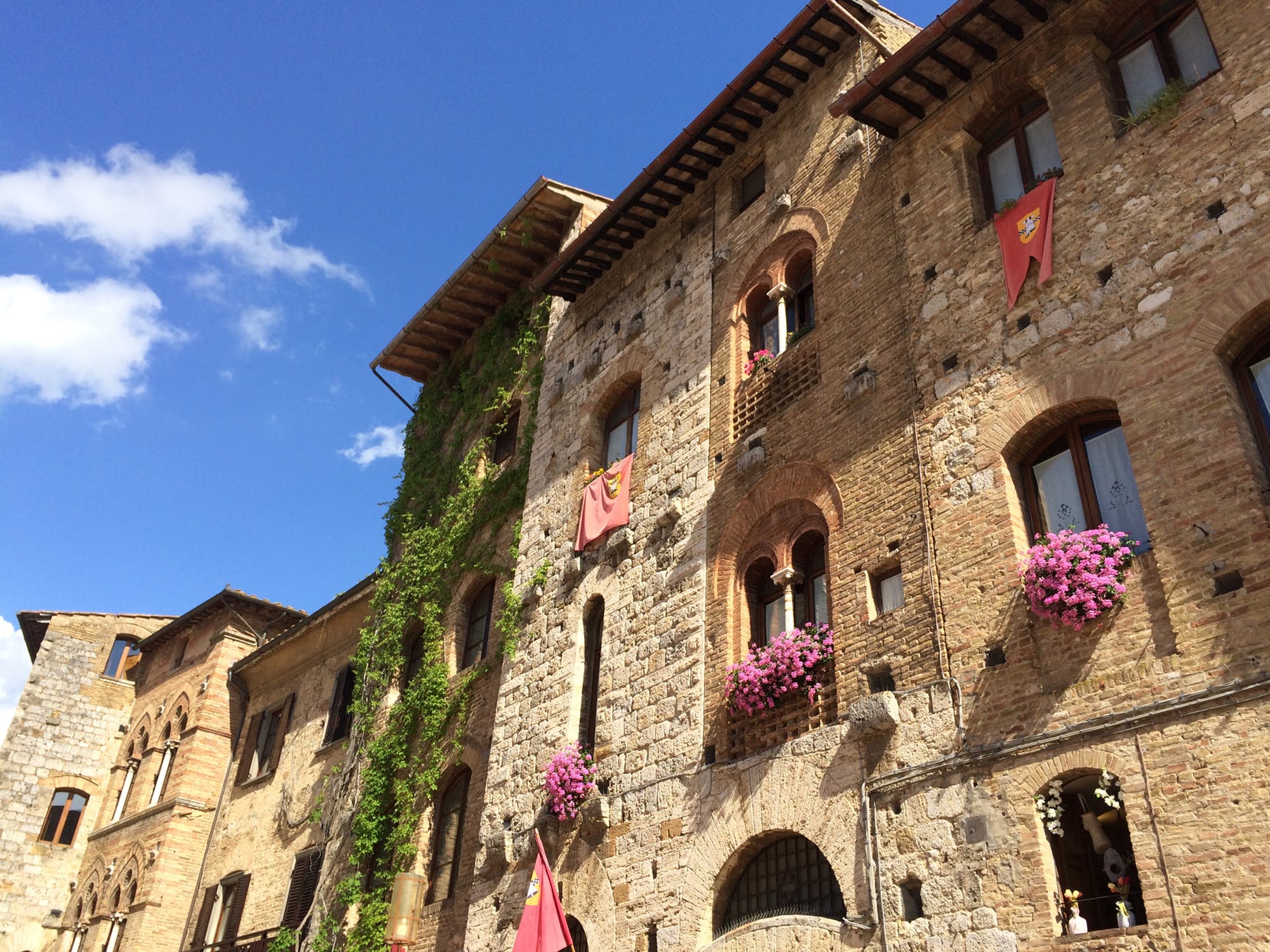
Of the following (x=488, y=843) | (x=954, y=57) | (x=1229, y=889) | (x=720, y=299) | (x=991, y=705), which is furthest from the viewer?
(x=720, y=299)

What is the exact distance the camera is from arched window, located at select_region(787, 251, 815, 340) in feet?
40.9

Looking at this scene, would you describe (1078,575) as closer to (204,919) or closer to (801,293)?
(801,293)

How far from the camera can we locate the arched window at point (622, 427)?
1466 centimetres

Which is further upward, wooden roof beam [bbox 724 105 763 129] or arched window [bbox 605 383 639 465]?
wooden roof beam [bbox 724 105 763 129]

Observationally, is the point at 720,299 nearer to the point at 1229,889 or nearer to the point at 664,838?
the point at 664,838

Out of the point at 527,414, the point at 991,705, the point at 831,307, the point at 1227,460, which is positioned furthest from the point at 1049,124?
the point at 527,414

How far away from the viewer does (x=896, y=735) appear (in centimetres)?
862

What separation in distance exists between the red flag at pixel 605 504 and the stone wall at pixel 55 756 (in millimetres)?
16899

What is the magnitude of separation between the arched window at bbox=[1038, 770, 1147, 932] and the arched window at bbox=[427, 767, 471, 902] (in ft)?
27.1

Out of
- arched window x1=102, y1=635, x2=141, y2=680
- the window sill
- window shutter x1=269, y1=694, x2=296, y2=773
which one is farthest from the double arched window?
arched window x1=102, y1=635, x2=141, y2=680

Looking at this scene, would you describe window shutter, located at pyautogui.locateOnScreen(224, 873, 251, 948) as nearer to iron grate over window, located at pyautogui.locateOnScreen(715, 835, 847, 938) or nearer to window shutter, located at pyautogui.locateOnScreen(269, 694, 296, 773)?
window shutter, located at pyautogui.locateOnScreen(269, 694, 296, 773)

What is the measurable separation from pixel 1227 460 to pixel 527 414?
1128cm

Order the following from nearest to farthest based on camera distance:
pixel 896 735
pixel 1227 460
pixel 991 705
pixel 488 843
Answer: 1. pixel 1227 460
2. pixel 991 705
3. pixel 896 735
4. pixel 488 843

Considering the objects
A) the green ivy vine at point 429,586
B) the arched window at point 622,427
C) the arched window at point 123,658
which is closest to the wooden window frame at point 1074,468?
the arched window at point 622,427
